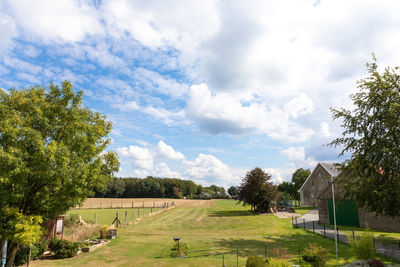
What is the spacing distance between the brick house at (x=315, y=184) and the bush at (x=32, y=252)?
5152cm

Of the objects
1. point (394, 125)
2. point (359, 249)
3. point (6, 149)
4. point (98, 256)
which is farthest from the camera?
point (98, 256)

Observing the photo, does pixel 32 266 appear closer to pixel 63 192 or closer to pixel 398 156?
pixel 63 192

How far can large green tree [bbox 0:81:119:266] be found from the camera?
12.0 m

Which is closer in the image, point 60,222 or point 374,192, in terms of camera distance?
point 374,192

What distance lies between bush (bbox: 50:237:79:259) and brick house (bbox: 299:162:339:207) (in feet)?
163

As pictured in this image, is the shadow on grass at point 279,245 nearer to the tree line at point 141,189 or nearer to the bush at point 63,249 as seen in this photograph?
the bush at point 63,249

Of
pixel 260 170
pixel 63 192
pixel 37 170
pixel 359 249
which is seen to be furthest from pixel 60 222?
pixel 260 170

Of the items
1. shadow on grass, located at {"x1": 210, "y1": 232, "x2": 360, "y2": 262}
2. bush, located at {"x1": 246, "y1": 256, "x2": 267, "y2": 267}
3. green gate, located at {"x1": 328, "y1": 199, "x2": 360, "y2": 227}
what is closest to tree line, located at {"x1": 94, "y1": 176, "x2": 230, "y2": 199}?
green gate, located at {"x1": 328, "y1": 199, "x2": 360, "y2": 227}

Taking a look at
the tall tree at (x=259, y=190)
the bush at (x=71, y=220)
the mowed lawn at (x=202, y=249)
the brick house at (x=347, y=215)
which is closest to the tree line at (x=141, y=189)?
the tall tree at (x=259, y=190)

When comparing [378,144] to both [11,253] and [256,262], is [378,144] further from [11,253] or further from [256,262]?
[11,253]

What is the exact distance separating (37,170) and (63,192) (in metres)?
2.34

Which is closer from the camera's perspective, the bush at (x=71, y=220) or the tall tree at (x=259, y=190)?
the bush at (x=71, y=220)

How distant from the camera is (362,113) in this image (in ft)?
67.7

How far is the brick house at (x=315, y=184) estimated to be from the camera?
55.6 meters
